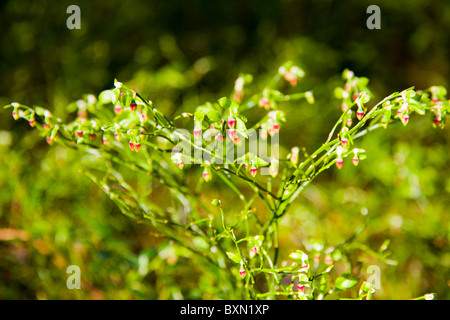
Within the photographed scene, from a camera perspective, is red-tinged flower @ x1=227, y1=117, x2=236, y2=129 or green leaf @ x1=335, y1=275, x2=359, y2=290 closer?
red-tinged flower @ x1=227, y1=117, x2=236, y2=129

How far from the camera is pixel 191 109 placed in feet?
4.99

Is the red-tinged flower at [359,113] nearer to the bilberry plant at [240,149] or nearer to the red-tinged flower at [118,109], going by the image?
the bilberry plant at [240,149]

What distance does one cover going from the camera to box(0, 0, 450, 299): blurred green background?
108cm

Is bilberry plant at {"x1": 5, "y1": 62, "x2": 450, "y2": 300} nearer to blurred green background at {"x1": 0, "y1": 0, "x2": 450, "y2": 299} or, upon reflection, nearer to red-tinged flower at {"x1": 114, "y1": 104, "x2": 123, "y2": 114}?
red-tinged flower at {"x1": 114, "y1": 104, "x2": 123, "y2": 114}

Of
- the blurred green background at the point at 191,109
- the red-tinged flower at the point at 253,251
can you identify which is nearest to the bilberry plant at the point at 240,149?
the red-tinged flower at the point at 253,251

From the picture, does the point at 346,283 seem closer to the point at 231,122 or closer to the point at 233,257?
the point at 233,257

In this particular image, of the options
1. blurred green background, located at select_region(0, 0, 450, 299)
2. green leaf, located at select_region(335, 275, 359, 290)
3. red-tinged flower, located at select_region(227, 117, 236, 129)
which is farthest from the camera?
blurred green background, located at select_region(0, 0, 450, 299)

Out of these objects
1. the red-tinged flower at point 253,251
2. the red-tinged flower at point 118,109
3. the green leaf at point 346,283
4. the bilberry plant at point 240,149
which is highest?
the red-tinged flower at point 118,109

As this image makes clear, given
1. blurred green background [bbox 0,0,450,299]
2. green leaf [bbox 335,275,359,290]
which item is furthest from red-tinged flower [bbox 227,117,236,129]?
blurred green background [bbox 0,0,450,299]

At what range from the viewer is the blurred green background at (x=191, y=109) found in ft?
3.56

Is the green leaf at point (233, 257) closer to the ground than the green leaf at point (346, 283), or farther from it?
farther from it

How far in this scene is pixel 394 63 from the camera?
2096 mm
